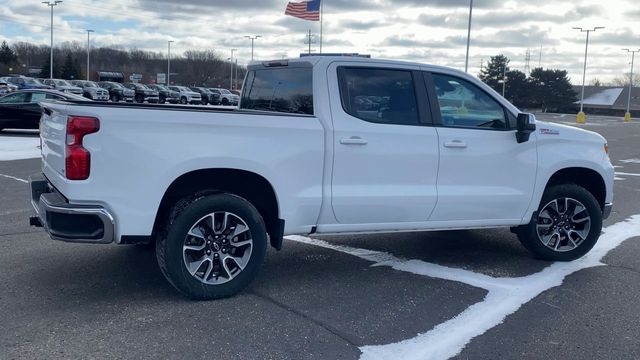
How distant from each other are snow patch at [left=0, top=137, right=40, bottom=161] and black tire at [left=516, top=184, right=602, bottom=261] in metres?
11.6

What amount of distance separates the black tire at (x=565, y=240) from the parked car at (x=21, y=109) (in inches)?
638

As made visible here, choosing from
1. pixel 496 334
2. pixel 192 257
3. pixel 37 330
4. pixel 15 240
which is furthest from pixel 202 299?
pixel 15 240

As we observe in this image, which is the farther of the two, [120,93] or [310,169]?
[120,93]

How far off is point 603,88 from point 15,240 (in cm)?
11733

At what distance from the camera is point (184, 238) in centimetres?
498

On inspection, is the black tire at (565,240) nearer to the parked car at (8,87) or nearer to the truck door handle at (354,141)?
the truck door handle at (354,141)

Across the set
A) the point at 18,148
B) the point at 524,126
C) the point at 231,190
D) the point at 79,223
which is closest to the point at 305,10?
the point at 18,148

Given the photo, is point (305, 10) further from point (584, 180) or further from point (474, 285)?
point (474, 285)

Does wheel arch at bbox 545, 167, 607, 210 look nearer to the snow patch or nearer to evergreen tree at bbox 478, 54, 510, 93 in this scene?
the snow patch

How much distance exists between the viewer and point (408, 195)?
5785 mm

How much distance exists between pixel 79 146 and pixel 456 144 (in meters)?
3.20

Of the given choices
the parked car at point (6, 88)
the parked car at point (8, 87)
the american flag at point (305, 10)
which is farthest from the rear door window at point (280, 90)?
the parked car at point (8, 87)

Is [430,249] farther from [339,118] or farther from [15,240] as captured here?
[15,240]

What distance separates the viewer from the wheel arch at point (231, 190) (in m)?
5.15
